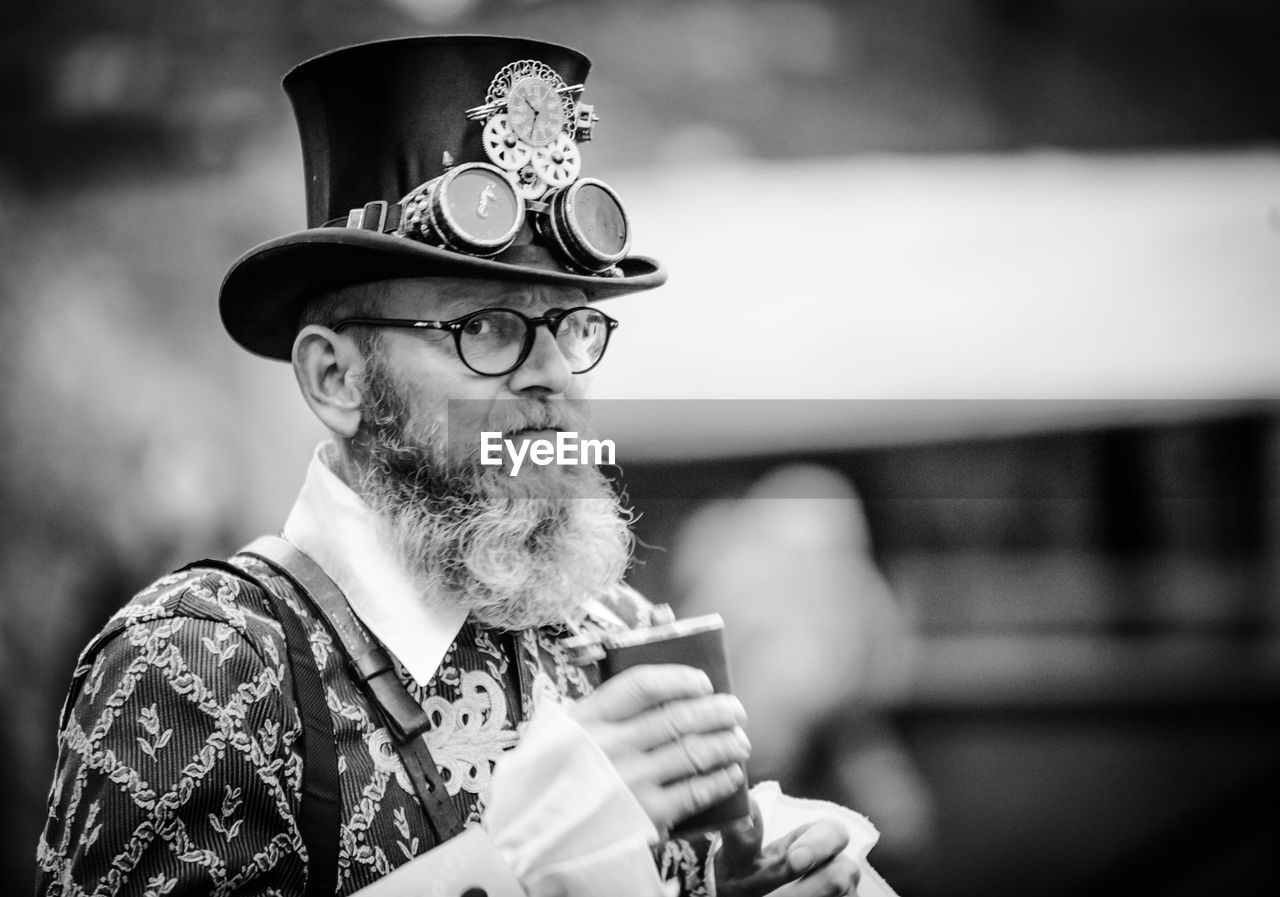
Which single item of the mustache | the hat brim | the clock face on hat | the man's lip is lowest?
the man's lip

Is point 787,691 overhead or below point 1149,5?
below

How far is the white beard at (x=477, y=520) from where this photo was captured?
1942 mm

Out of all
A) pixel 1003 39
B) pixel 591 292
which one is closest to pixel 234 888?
pixel 591 292

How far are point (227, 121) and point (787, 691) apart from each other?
3.45 m

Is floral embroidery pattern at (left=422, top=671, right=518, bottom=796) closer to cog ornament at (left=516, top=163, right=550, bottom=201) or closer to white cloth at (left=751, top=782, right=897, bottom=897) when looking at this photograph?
white cloth at (left=751, top=782, right=897, bottom=897)

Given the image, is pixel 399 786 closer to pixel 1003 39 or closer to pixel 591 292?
pixel 591 292

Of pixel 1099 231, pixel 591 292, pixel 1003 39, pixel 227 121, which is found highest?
pixel 1003 39

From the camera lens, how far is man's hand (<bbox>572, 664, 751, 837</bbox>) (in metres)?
1.48

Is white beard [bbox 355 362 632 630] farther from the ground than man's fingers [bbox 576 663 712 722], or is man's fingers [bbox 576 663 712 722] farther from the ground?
white beard [bbox 355 362 632 630]

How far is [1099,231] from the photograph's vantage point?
5.27 meters

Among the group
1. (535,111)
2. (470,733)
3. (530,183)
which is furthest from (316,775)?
(535,111)

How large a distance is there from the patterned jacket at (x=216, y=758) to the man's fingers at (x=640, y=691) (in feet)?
1.21

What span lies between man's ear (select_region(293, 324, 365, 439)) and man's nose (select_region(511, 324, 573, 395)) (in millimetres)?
289

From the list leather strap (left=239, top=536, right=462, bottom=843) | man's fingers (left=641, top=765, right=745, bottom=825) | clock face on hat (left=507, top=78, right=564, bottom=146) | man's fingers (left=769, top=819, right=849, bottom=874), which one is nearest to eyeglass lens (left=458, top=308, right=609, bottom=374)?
clock face on hat (left=507, top=78, right=564, bottom=146)
